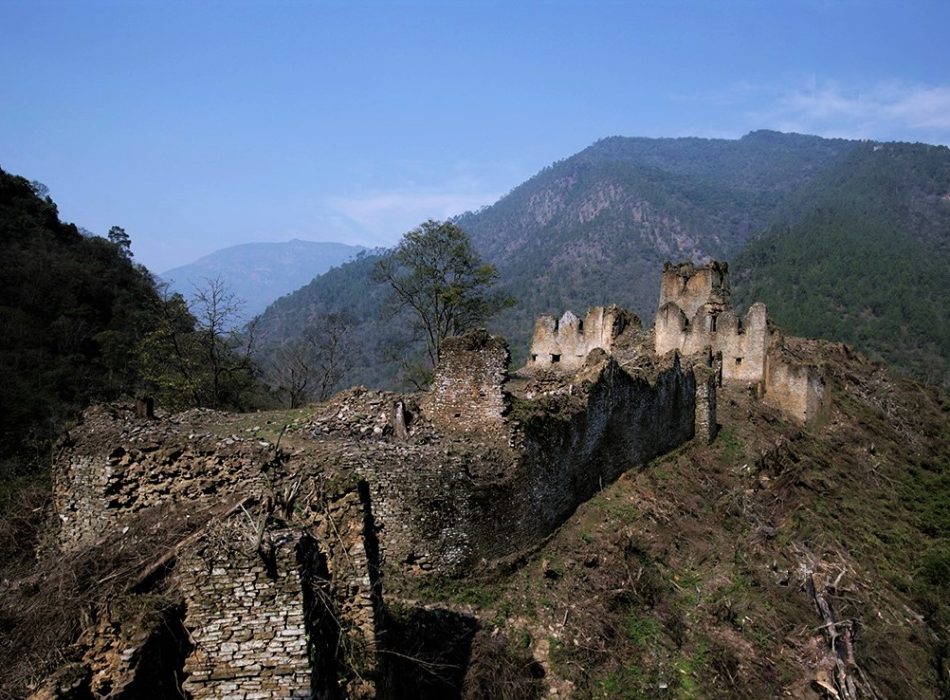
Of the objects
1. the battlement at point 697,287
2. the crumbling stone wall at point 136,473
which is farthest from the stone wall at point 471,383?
the battlement at point 697,287

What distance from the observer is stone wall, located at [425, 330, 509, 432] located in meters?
11.5

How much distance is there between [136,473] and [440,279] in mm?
19953

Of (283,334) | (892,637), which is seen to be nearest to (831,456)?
(892,637)

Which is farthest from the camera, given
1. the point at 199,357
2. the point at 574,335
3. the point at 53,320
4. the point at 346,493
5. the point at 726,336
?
the point at 53,320

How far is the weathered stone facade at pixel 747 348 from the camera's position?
23062 millimetres

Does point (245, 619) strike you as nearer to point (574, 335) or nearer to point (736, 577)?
point (736, 577)

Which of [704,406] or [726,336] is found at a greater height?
[726,336]

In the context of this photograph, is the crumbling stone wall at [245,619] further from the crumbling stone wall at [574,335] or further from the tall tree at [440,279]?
the tall tree at [440,279]

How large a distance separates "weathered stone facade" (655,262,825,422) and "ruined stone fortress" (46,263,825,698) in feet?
12.6

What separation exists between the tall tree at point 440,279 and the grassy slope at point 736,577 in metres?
12.4

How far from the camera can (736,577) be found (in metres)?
13.3

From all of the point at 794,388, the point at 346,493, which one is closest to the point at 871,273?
the point at 794,388

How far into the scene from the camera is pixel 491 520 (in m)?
11.2

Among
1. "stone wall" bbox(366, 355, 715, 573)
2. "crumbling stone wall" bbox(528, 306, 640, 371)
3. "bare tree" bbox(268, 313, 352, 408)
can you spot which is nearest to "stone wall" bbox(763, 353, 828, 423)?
"crumbling stone wall" bbox(528, 306, 640, 371)
